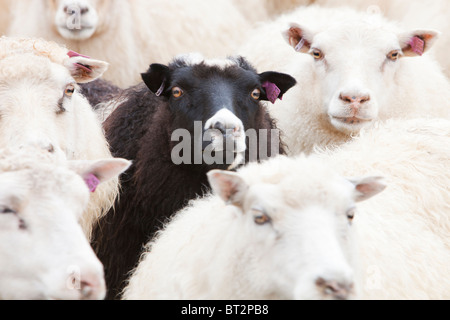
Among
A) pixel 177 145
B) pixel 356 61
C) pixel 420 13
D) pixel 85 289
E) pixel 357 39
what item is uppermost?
pixel 420 13

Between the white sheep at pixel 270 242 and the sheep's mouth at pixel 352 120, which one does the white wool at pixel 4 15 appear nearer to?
the sheep's mouth at pixel 352 120

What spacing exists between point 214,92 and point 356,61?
4.47ft

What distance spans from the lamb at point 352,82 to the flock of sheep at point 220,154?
0.6 inches

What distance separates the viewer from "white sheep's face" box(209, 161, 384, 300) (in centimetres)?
340

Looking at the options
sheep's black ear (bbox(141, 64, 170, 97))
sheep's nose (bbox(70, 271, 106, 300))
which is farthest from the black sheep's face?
sheep's nose (bbox(70, 271, 106, 300))

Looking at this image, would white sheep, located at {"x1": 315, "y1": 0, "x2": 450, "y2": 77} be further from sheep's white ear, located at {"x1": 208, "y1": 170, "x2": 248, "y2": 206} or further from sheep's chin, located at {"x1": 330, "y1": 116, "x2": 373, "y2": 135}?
sheep's white ear, located at {"x1": 208, "y1": 170, "x2": 248, "y2": 206}

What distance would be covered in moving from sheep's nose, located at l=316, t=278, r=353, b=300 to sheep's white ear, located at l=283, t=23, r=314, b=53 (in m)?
3.31

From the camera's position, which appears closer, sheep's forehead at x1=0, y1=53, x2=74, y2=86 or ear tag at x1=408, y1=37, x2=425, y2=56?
sheep's forehead at x1=0, y1=53, x2=74, y2=86

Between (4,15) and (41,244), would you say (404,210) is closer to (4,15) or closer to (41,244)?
(41,244)

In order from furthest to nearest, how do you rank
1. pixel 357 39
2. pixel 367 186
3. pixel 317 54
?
1. pixel 317 54
2. pixel 357 39
3. pixel 367 186

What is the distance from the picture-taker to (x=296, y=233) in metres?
3.57

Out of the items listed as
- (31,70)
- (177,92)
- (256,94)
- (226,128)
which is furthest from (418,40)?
(31,70)

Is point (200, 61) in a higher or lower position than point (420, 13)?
lower

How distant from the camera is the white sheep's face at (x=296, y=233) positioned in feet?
11.1
